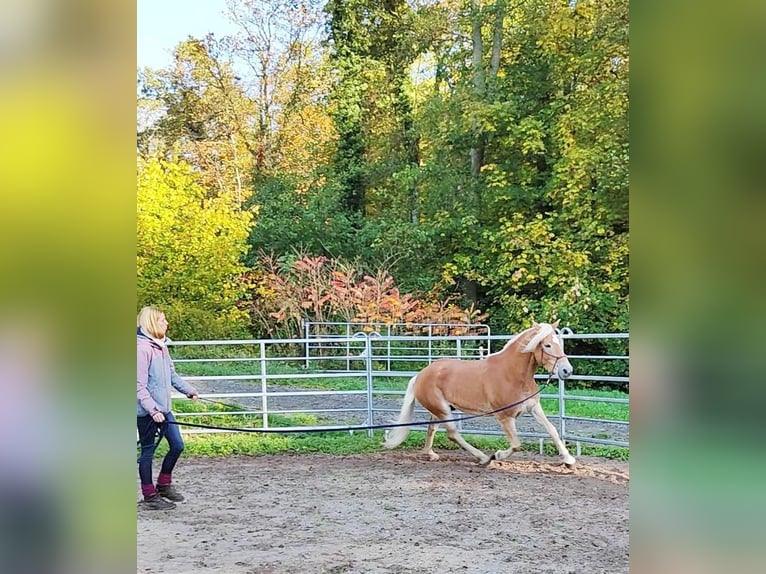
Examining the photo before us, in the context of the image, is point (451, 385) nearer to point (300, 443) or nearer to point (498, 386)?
point (498, 386)

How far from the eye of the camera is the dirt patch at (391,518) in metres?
2.50

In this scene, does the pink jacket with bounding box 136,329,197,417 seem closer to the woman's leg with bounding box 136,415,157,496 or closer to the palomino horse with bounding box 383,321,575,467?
the woman's leg with bounding box 136,415,157,496

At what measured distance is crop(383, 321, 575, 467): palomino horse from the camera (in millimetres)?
3904

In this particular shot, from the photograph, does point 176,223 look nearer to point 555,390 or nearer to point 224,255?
point 224,255

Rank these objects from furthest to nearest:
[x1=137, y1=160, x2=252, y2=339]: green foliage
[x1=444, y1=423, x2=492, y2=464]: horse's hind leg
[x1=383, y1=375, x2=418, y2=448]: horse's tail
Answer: [x1=137, y1=160, x2=252, y2=339]: green foliage < [x1=383, y1=375, x2=418, y2=448]: horse's tail < [x1=444, y1=423, x2=492, y2=464]: horse's hind leg

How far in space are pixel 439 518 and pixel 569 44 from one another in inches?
239

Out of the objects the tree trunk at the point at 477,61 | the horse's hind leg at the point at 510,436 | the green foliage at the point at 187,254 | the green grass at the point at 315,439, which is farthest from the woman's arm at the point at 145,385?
the tree trunk at the point at 477,61

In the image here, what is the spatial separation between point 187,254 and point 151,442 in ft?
14.1

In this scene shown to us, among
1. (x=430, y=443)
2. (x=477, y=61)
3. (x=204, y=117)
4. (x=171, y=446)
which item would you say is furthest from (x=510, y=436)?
(x=204, y=117)

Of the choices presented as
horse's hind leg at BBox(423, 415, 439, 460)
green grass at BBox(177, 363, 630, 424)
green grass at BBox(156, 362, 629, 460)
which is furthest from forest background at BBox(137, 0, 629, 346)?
horse's hind leg at BBox(423, 415, 439, 460)

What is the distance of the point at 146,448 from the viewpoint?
3.08 m

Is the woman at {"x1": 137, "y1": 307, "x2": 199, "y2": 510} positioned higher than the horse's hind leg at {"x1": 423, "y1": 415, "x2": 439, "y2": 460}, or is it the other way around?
the woman at {"x1": 137, "y1": 307, "x2": 199, "y2": 510}

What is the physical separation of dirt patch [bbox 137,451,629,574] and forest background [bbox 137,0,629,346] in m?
3.02
